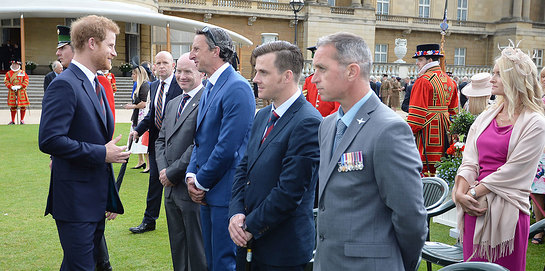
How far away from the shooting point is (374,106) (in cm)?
237

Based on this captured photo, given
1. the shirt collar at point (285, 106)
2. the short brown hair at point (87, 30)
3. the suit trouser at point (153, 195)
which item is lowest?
the suit trouser at point (153, 195)

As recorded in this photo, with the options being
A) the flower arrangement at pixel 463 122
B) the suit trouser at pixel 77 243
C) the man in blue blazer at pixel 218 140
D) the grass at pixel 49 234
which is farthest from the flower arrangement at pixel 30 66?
the suit trouser at pixel 77 243

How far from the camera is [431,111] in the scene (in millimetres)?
6699

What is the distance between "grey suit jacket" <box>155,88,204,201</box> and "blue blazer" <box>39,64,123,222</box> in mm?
666

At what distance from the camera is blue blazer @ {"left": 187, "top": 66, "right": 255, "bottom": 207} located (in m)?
3.61

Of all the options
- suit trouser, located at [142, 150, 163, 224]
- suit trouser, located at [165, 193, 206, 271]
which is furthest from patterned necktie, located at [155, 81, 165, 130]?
suit trouser, located at [165, 193, 206, 271]

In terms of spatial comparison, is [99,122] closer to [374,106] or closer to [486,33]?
[374,106]

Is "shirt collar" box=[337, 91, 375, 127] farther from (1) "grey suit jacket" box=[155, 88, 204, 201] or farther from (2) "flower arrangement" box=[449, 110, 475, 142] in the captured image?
(2) "flower arrangement" box=[449, 110, 475, 142]

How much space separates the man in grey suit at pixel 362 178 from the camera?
2.20m

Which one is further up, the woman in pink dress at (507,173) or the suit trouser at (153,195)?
the woman in pink dress at (507,173)

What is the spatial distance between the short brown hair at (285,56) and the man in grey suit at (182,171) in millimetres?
1242

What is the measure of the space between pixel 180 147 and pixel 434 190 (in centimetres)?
222

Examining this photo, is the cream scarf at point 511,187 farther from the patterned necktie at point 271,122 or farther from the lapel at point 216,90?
the lapel at point 216,90

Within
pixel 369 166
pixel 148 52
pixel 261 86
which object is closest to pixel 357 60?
pixel 369 166
